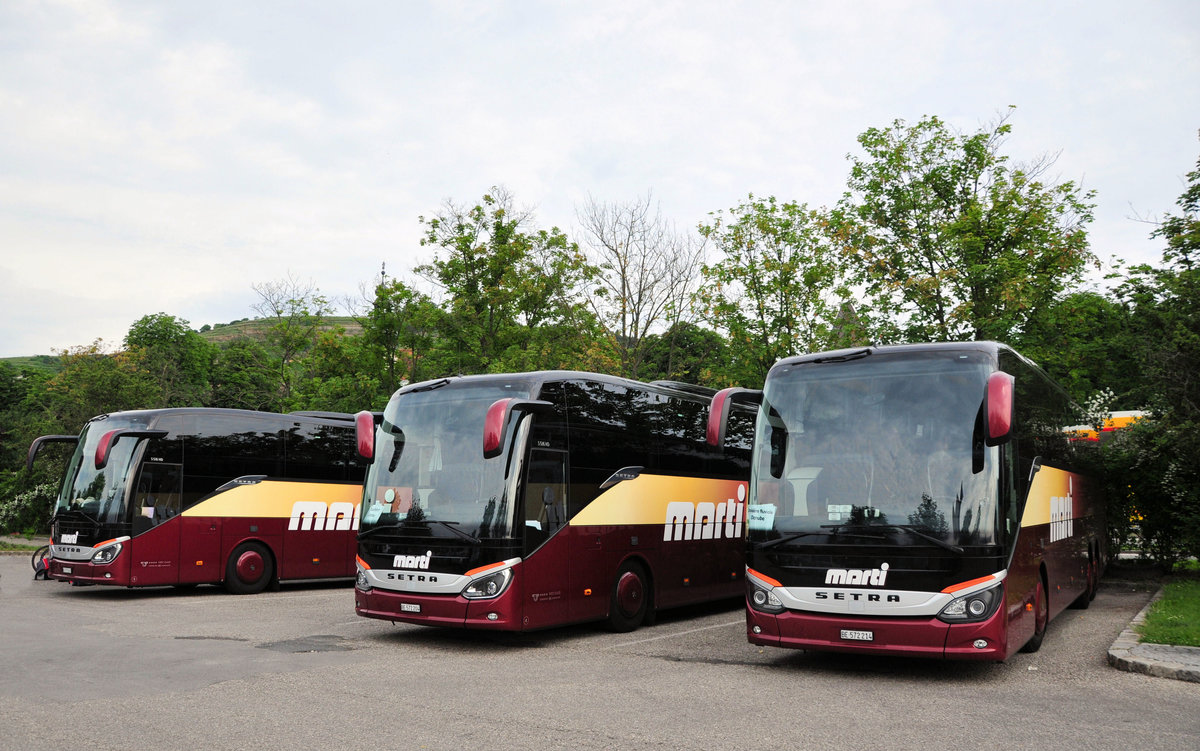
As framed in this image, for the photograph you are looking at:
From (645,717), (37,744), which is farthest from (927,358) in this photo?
(37,744)

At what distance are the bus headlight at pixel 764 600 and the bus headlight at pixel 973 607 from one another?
151cm

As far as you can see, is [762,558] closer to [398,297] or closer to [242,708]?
[242,708]

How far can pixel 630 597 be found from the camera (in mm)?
13328

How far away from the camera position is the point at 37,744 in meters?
6.44

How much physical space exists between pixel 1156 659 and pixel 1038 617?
1.26 metres

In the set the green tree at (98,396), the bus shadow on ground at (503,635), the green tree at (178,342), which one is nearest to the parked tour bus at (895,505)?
the bus shadow on ground at (503,635)

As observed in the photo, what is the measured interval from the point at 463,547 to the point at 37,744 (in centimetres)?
530

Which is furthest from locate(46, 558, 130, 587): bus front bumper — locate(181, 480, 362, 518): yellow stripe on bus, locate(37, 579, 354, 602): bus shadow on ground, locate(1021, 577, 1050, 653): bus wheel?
locate(1021, 577, 1050, 653): bus wheel

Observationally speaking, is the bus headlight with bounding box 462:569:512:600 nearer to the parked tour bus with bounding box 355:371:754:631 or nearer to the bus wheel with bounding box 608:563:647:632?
the parked tour bus with bounding box 355:371:754:631

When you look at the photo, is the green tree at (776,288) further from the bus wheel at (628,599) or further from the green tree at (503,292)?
the bus wheel at (628,599)

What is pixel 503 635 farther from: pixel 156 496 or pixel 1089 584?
pixel 1089 584

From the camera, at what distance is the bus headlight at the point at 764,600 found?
31.3 ft

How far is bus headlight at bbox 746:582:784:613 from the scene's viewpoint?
9555 millimetres

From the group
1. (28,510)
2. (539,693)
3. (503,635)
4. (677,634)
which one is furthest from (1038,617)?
(28,510)
